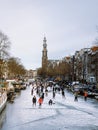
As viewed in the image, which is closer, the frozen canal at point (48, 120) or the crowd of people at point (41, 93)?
the frozen canal at point (48, 120)

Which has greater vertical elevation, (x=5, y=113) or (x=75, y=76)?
(x=75, y=76)

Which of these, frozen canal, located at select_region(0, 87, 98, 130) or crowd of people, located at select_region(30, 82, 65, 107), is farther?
crowd of people, located at select_region(30, 82, 65, 107)

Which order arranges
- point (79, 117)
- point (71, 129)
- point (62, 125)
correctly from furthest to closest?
point (79, 117)
point (62, 125)
point (71, 129)

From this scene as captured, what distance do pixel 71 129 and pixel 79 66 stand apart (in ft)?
366

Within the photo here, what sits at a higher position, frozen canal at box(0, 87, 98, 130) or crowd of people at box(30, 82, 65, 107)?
crowd of people at box(30, 82, 65, 107)

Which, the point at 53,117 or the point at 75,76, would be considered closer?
the point at 53,117

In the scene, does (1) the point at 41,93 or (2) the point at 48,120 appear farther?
(1) the point at 41,93

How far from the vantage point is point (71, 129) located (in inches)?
1334

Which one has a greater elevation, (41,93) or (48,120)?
(41,93)

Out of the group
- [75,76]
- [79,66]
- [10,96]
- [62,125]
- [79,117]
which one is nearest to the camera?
[62,125]

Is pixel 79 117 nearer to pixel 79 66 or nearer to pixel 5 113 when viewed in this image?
pixel 5 113

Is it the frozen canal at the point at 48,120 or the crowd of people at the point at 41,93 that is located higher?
the crowd of people at the point at 41,93

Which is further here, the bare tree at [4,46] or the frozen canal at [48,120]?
the bare tree at [4,46]

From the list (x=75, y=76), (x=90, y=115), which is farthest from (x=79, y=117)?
(x=75, y=76)
